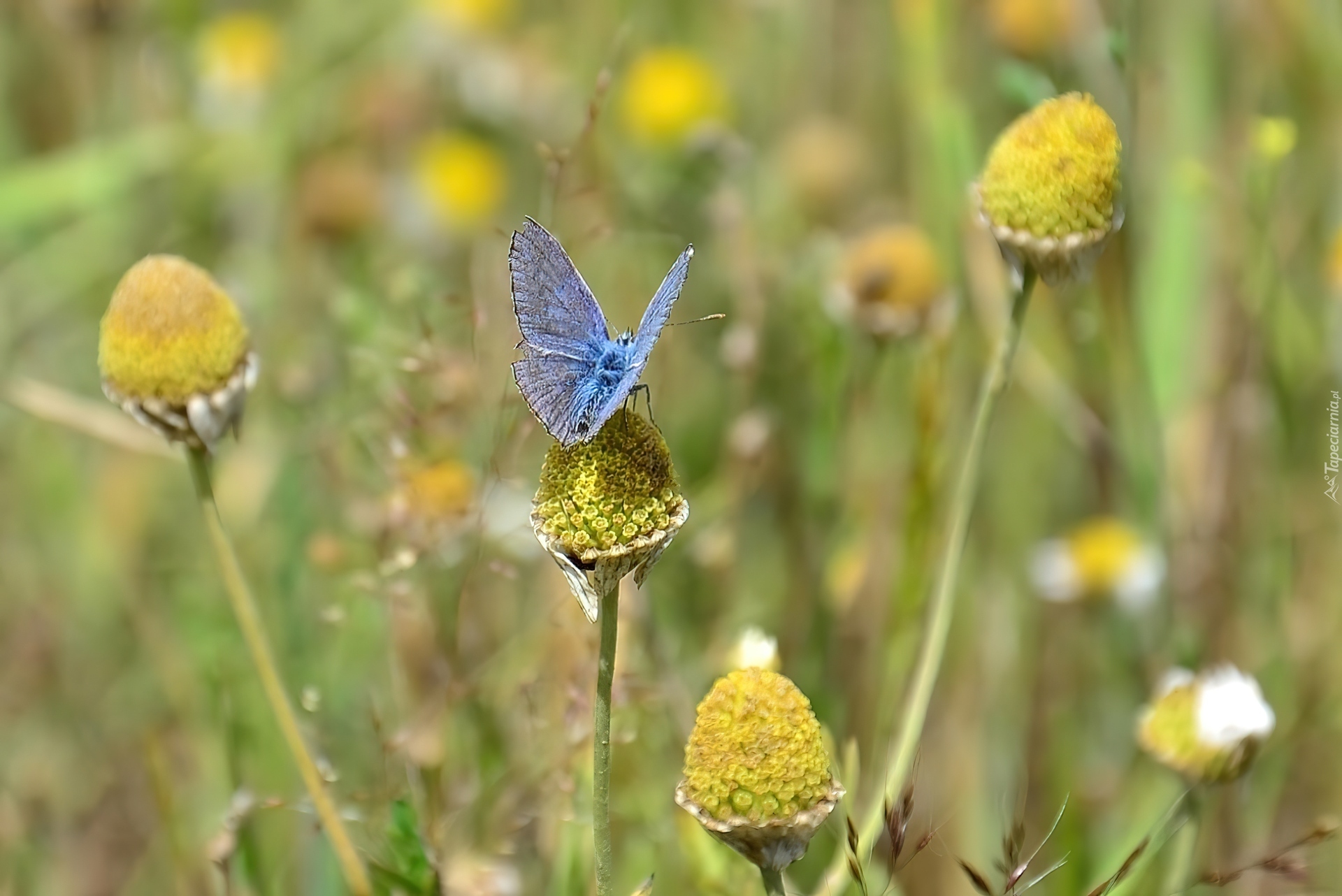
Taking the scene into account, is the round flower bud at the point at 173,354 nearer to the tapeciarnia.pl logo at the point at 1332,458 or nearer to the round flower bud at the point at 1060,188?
the round flower bud at the point at 1060,188

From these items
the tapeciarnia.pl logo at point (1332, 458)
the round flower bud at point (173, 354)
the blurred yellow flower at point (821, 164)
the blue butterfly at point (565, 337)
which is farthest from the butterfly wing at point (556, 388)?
the blurred yellow flower at point (821, 164)

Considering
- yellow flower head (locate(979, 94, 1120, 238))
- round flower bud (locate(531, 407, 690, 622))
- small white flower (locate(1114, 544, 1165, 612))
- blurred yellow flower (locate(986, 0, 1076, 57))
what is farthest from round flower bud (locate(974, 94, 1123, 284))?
blurred yellow flower (locate(986, 0, 1076, 57))

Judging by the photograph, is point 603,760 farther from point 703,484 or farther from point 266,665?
point 703,484

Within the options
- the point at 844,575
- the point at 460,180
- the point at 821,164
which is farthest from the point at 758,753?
the point at 460,180

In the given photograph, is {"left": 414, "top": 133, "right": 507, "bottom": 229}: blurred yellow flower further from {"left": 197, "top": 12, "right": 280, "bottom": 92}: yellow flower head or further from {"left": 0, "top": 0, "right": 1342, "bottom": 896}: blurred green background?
{"left": 197, "top": 12, "right": 280, "bottom": 92}: yellow flower head

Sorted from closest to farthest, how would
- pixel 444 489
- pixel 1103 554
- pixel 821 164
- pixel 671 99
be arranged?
pixel 444 489
pixel 1103 554
pixel 821 164
pixel 671 99

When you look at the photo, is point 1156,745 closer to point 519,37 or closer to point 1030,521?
point 1030,521

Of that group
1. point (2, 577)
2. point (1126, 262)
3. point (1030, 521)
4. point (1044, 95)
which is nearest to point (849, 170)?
point (1030, 521)
